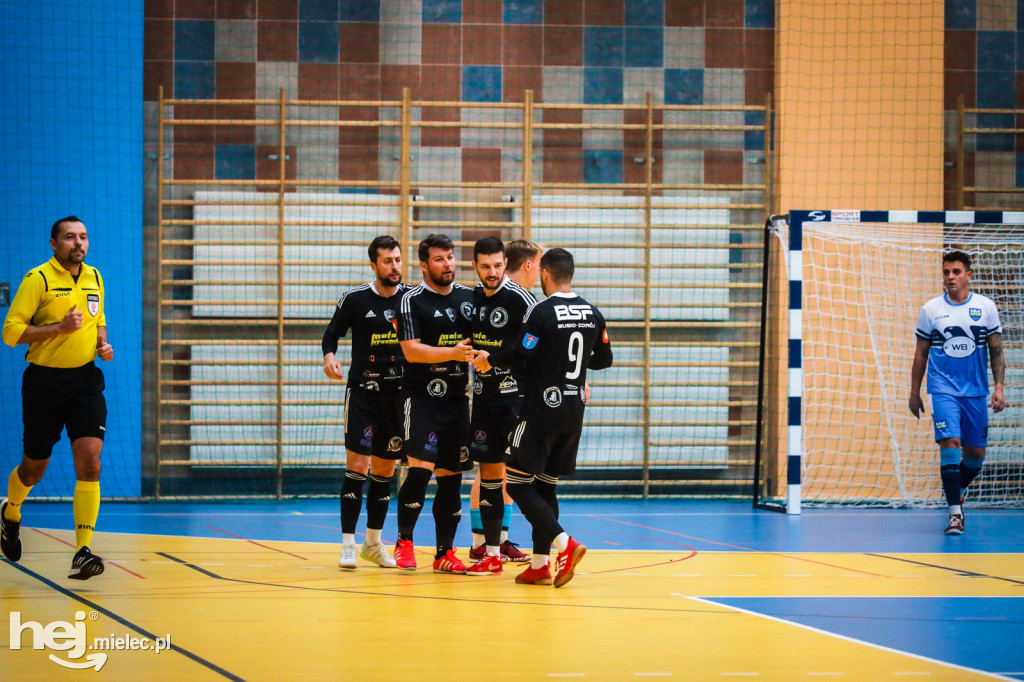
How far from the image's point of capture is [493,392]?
5828 millimetres

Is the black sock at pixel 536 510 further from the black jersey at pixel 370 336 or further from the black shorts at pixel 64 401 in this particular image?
the black shorts at pixel 64 401

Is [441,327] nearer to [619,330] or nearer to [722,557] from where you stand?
[722,557]

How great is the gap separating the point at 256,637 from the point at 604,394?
22.0 feet

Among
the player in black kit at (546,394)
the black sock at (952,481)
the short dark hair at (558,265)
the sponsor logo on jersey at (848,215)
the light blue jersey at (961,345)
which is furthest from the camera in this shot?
the sponsor logo on jersey at (848,215)

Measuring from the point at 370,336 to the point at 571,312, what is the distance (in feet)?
4.09

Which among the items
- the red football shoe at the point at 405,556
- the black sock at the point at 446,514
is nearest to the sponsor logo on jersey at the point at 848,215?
the black sock at the point at 446,514

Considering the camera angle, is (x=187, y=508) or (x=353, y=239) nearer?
(x=187, y=508)

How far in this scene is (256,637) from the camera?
399 centimetres

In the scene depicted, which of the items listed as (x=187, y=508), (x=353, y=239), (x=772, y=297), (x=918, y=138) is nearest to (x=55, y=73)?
(x=353, y=239)

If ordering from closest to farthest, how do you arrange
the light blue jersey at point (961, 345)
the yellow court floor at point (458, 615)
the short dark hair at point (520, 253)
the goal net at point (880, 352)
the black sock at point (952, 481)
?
the yellow court floor at point (458, 615) < the short dark hair at point (520, 253) < the black sock at point (952, 481) < the light blue jersey at point (961, 345) < the goal net at point (880, 352)

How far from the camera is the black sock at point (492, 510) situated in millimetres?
5789

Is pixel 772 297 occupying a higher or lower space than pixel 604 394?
higher

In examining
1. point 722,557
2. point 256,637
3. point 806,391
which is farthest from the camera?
point 806,391
